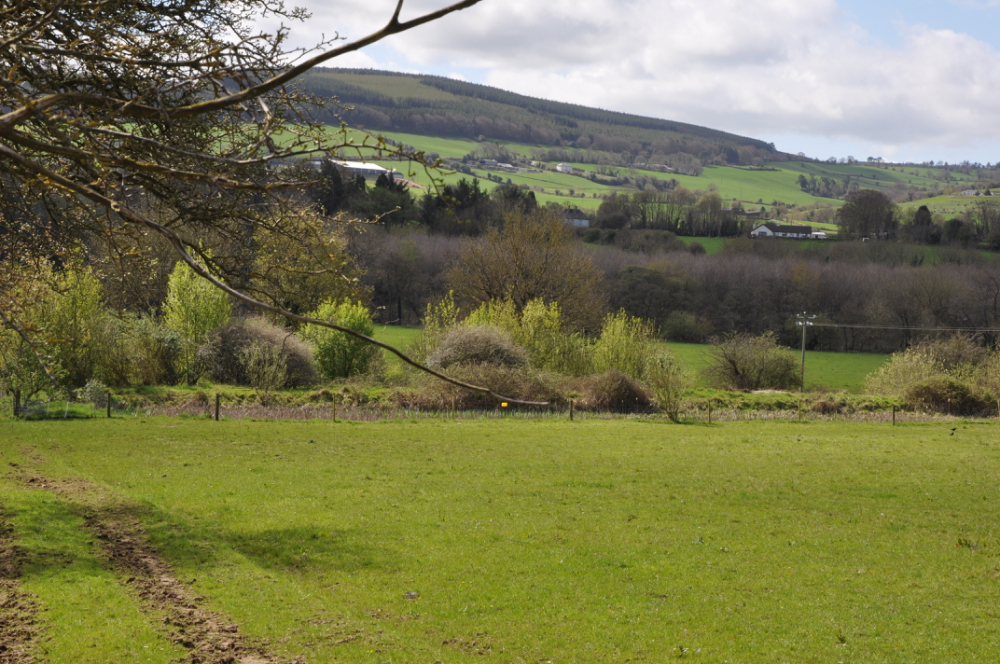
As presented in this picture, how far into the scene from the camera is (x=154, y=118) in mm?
4633

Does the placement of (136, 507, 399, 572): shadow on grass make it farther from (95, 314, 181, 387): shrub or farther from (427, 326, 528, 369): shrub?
(427, 326, 528, 369): shrub

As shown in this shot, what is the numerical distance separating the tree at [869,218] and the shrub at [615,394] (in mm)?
78848

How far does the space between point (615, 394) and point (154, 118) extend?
3274cm

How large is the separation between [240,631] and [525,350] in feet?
100

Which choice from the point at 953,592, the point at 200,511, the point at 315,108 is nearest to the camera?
the point at 315,108

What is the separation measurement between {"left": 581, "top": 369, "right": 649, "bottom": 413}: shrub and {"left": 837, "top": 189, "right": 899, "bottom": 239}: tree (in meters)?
78.8

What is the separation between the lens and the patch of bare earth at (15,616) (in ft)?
23.3

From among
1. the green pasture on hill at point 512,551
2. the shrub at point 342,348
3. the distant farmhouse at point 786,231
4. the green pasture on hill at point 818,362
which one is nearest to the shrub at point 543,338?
the shrub at point 342,348

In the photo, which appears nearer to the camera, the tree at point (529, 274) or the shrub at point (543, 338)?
the shrub at point (543, 338)

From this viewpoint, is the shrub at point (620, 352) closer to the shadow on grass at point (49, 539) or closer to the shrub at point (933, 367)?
the shrub at point (933, 367)

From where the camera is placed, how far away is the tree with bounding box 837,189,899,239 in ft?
341

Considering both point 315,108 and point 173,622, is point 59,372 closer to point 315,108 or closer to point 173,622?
point 173,622

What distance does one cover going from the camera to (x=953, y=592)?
10.3 m

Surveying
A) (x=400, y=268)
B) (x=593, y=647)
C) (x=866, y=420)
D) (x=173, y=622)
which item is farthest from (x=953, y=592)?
(x=400, y=268)
